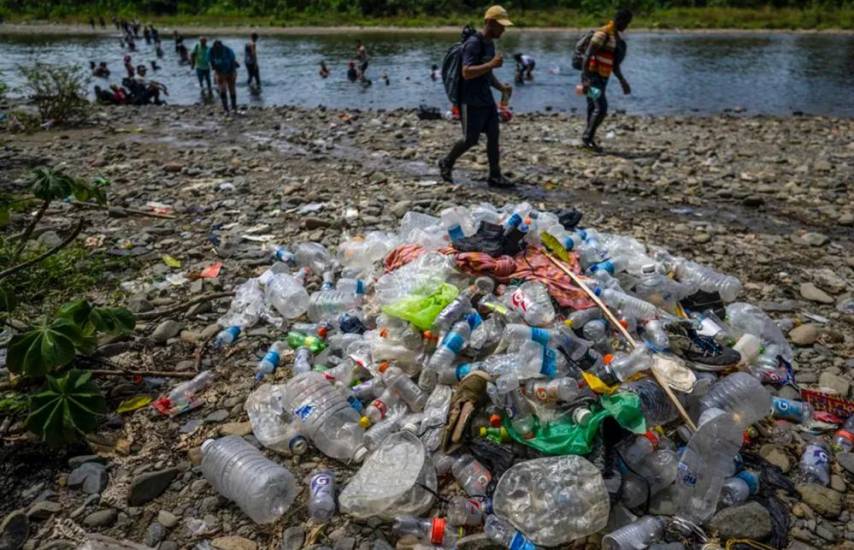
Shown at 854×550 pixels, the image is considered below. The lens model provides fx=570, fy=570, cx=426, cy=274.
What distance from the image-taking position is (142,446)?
10.1ft

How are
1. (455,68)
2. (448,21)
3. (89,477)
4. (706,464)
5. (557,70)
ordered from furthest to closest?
(448,21) < (557,70) < (455,68) < (89,477) < (706,464)

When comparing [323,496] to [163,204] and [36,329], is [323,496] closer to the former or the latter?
[36,329]

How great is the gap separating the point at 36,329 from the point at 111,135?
9645mm

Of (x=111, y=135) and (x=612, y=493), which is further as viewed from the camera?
(x=111, y=135)

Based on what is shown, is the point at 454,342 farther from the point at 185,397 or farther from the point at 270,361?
the point at 185,397

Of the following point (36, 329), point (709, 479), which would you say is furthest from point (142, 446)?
point (709, 479)

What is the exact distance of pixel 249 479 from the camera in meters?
2.74

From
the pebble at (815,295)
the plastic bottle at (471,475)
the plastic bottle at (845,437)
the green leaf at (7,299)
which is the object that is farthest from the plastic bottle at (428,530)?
the pebble at (815,295)

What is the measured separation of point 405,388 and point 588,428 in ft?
3.43

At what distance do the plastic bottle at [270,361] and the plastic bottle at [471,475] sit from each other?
1.43m

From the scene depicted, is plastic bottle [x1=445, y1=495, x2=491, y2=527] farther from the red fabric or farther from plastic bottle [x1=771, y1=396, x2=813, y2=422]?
plastic bottle [x1=771, y1=396, x2=813, y2=422]

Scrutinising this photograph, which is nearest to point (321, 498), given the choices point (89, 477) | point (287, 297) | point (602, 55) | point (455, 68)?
point (89, 477)

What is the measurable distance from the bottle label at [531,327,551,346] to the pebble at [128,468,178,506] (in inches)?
79.4

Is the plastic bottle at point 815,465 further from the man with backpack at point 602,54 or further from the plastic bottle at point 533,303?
the man with backpack at point 602,54
